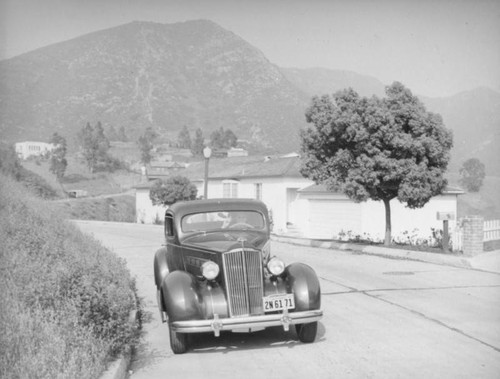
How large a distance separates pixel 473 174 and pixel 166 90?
127 meters

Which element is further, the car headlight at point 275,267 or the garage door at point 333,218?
the garage door at point 333,218

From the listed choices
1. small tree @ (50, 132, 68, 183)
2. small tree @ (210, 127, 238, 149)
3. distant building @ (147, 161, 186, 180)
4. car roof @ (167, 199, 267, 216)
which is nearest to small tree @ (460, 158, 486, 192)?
distant building @ (147, 161, 186, 180)

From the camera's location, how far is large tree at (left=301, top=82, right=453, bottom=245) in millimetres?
16797

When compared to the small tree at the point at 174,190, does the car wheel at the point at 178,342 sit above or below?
below

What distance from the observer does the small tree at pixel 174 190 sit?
35.8 metres

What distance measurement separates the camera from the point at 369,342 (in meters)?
6.81

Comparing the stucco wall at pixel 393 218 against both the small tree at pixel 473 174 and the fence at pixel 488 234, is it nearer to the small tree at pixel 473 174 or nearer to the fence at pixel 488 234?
the fence at pixel 488 234

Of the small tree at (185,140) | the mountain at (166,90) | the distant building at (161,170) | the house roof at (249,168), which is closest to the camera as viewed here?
the house roof at (249,168)

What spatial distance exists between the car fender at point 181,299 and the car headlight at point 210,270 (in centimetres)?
24

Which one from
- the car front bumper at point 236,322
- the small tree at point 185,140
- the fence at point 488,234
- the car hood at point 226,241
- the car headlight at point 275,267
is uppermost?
the small tree at point 185,140

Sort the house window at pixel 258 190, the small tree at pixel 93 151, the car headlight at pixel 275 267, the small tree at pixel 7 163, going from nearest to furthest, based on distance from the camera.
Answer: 1. the car headlight at pixel 275 267
2. the small tree at pixel 7 163
3. the house window at pixel 258 190
4. the small tree at pixel 93 151

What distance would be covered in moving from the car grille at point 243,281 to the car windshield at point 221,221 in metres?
1.35

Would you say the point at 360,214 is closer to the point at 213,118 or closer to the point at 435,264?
the point at 435,264

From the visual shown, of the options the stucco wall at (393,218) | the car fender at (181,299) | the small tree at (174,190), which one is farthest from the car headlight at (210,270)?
the small tree at (174,190)
